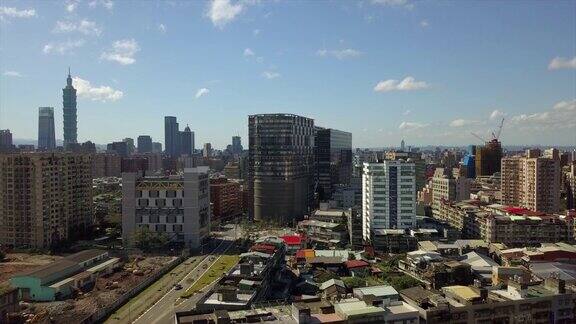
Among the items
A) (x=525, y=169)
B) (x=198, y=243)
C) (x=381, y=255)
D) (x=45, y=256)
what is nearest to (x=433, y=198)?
(x=525, y=169)

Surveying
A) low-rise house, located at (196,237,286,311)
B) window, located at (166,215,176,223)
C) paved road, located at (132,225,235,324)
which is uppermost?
window, located at (166,215,176,223)

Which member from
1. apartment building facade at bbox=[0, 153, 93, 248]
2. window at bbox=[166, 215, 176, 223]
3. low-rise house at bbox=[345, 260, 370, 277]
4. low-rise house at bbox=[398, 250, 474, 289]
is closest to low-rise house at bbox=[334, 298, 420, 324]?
low-rise house at bbox=[398, 250, 474, 289]

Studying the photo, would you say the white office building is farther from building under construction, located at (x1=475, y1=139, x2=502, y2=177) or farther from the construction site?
building under construction, located at (x1=475, y1=139, x2=502, y2=177)

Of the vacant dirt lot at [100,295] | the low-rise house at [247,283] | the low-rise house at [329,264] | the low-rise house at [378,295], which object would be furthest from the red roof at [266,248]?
the low-rise house at [378,295]

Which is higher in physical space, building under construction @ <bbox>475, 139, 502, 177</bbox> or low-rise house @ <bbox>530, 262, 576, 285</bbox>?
building under construction @ <bbox>475, 139, 502, 177</bbox>

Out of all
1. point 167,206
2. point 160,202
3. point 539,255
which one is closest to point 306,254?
point 167,206

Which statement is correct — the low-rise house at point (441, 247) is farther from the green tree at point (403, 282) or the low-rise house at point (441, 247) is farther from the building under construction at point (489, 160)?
the building under construction at point (489, 160)
